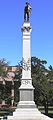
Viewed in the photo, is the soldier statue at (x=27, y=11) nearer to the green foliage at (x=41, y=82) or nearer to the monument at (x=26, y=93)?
the monument at (x=26, y=93)

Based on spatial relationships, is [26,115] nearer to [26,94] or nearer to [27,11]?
[26,94]

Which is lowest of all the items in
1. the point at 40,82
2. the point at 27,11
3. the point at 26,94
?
the point at 26,94

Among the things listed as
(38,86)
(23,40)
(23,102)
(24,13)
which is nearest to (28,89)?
(23,102)

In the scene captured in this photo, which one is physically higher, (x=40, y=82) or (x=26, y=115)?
(x=40, y=82)

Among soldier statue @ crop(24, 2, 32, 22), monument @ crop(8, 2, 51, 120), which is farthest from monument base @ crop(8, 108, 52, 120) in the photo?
soldier statue @ crop(24, 2, 32, 22)

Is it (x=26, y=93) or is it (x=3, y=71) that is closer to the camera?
(x=26, y=93)

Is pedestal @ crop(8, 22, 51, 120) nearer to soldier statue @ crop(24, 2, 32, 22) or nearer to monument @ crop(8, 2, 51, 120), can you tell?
monument @ crop(8, 2, 51, 120)

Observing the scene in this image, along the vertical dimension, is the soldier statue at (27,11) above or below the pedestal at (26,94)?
above

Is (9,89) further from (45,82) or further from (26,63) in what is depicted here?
(26,63)

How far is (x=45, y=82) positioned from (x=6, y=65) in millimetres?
6985

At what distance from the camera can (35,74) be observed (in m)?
55.2

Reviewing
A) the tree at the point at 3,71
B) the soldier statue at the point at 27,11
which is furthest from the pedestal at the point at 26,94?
the tree at the point at 3,71

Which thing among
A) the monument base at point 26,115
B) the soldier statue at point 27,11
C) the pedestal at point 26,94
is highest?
the soldier statue at point 27,11

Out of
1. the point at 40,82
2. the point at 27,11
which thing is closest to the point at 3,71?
the point at 40,82
